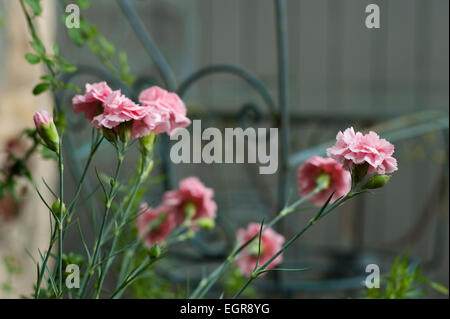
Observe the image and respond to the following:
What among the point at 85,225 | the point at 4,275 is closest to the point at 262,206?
the point at 4,275

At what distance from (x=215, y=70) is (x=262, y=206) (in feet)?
3.36

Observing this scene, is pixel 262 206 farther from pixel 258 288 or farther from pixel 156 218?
pixel 156 218

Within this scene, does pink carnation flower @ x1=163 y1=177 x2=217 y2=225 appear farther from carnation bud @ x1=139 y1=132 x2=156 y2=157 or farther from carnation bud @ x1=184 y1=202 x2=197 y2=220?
carnation bud @ x1=139 y1=132 x2=156 y2=157

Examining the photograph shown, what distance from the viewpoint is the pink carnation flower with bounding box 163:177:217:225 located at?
0.79 m

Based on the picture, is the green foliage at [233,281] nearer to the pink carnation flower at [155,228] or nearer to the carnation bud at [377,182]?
the pink carnation flower at [155,228]

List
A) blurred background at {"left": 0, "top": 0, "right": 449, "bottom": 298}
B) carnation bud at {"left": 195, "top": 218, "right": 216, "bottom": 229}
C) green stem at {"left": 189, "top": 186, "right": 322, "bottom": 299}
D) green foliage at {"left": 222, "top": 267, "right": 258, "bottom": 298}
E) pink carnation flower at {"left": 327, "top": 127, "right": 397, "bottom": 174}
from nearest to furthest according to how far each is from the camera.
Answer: pink carnation flower at {"left": 327, "top": 127, "right": 397, "bottom": 174} < green stem at {"left": 189, "top": 186, "right": 322, "bottom": 299} < carnation bud at {"left": 195, "top": 218, "right": 216, "bottom": 229} < green foliage at {"left": 222, "top": 267, "right": 258, "bottom": 298} < blurred background at {"left": 0, "top": 0, "right": 449, "bottom": 298}

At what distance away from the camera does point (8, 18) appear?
144 centimetres

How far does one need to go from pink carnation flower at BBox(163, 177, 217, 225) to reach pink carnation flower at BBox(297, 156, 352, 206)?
0.51 feet

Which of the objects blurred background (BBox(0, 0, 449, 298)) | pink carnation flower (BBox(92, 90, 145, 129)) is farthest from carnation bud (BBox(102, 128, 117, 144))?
blurred background (BBox(0, 0, 449, 298))

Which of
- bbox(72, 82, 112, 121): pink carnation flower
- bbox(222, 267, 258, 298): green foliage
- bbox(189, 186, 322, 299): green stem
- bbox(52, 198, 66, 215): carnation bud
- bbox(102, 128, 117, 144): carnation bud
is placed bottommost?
bbox(222, 267, 258, 298): green foliage

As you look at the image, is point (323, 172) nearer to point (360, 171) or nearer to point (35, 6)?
point (360, 171)

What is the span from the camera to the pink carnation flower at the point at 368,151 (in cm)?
49

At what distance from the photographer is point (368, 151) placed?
1.60ft

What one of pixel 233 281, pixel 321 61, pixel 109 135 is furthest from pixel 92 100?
pixel 321 61
